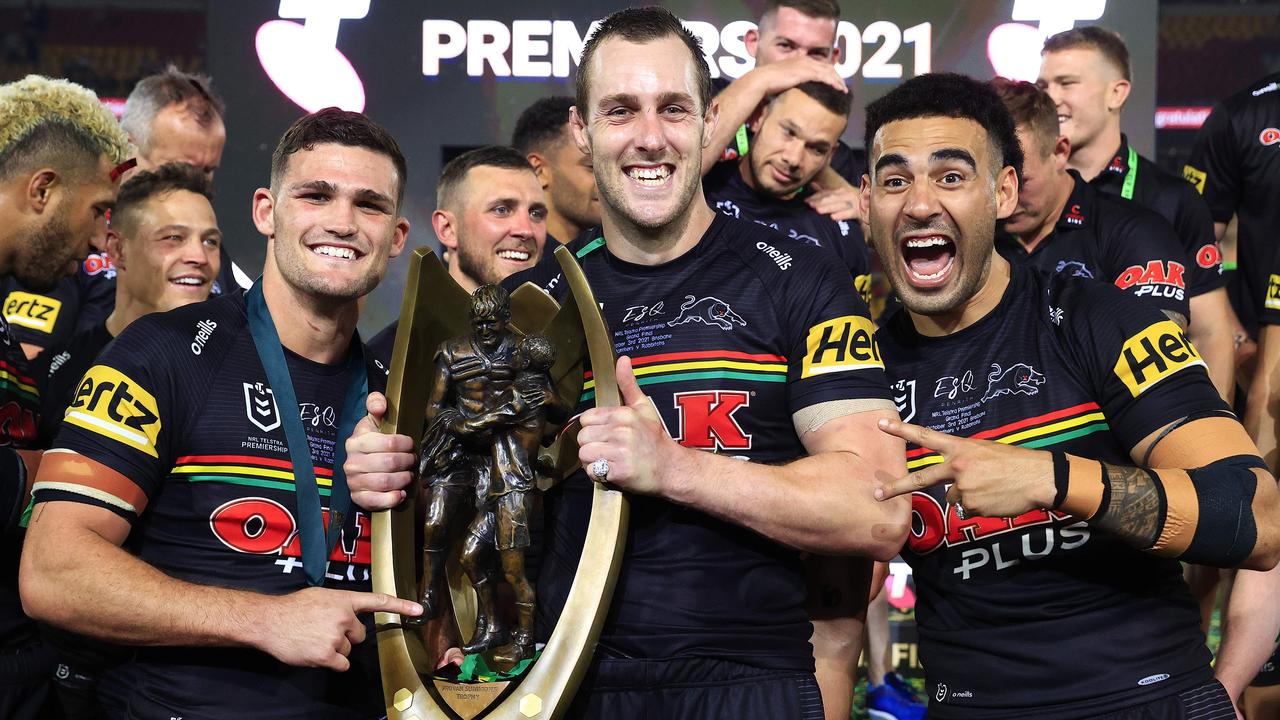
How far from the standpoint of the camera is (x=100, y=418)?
2.74m

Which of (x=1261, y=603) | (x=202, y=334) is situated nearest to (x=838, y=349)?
(x=1261, y=603)

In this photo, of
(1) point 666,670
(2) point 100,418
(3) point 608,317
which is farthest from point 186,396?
(1) point 666,670

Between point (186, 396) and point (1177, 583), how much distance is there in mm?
2279

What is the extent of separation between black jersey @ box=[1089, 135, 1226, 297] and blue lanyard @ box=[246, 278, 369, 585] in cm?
331

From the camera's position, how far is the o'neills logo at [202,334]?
2900mm

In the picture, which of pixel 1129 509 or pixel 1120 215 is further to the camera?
pixel 1120 215

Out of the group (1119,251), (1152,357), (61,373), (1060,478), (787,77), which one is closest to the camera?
(1060,478)

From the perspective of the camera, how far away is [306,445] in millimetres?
2852

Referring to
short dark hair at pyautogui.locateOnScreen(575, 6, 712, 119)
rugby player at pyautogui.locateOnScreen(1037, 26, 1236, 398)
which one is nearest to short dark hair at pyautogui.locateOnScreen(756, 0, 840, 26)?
rugby player at pyautogui.locateOnScreen(1037, 26, 1236, 398)

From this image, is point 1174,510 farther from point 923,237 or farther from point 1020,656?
point 923,237

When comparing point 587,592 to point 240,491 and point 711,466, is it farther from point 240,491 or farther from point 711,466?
point 240,491

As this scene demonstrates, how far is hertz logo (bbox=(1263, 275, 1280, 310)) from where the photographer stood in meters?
4.70

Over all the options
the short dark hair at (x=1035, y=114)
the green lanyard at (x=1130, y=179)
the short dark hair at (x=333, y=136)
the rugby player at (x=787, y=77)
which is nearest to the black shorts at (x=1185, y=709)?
the short dark hair at (x=1035, y=114)

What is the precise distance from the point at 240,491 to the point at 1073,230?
2910mm
